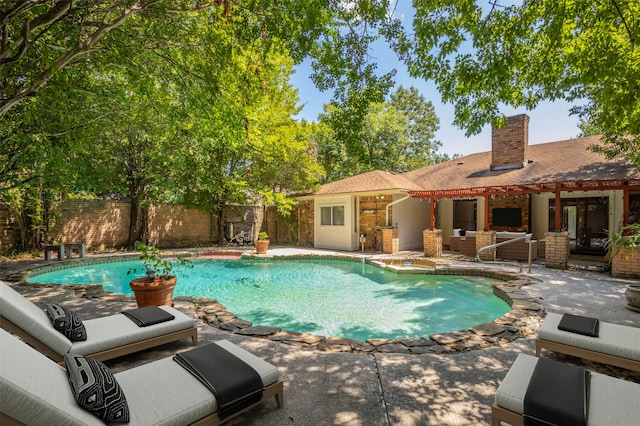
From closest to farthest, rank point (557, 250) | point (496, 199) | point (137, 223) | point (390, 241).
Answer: point (557, 250) < point (390, 241) < point (496, 199) < point (137, 223)

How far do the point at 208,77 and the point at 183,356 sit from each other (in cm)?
597

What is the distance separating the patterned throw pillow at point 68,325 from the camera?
3.00 metres

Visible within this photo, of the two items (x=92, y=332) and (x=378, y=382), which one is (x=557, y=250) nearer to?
(x=378, y=382)

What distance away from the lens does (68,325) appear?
3.06m

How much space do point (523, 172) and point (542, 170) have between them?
641mm

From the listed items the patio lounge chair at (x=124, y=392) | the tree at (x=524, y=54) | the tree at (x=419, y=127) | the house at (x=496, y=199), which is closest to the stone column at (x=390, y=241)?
the house at (x=496, y=199)

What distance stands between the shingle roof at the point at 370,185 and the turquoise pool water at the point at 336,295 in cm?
354

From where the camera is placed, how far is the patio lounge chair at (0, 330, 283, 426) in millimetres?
1493

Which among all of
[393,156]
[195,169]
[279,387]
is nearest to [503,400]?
[279,387]

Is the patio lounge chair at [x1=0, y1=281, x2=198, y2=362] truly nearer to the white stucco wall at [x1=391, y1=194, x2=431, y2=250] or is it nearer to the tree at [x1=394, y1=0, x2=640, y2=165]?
the tree at [x1=394, y1=0, x2=640, y2=165]

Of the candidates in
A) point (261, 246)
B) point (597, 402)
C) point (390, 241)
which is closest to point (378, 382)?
point (597, 402)

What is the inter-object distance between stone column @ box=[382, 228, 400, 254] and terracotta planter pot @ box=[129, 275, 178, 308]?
32.3 feet

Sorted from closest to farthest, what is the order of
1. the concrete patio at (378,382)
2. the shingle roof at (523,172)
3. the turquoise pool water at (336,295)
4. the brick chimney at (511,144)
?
the concrete patio at (378,382), the turquoise pool water at (336,295), the shingle roof at (523,172), the brick chimney at (511,144)

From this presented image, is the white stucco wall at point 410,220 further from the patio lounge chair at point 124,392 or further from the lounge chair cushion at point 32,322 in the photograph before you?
the lounge chair cushion at point 32,322
